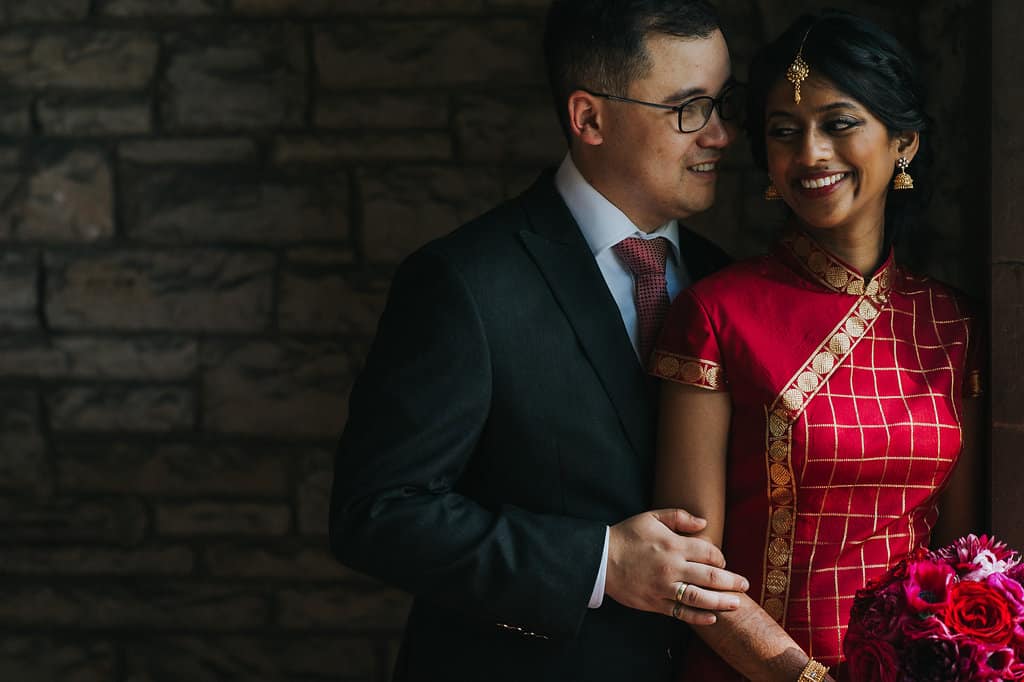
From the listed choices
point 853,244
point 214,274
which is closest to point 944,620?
point 853,244

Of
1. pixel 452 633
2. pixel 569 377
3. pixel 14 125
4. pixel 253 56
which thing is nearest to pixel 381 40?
pixel 253 56

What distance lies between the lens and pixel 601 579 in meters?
1.76

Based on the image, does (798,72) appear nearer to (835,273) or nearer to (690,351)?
(835,273)

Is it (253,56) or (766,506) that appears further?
(253,56)

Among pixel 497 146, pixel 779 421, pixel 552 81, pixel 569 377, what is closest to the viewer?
pixel 779 421

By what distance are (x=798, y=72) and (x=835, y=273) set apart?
1.04 ft

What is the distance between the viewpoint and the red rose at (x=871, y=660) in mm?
1462

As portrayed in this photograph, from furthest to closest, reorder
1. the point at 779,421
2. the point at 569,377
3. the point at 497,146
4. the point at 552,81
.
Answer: the point at 497,146 < the point at 552,81 < the point at 569,377 < the point at 779,421

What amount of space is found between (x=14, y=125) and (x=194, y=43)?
0.51 metres

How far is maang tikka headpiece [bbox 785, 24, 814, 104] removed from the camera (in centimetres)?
171

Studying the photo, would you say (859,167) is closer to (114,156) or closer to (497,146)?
(497,146)

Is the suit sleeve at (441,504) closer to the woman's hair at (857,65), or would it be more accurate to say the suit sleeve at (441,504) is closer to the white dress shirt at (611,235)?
the white dress shirt at (611,235)

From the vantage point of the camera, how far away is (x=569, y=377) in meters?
1.83

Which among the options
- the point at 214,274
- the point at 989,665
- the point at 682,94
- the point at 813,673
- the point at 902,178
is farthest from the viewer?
the point at 214,274
